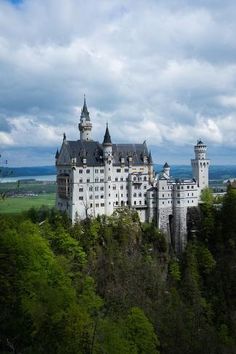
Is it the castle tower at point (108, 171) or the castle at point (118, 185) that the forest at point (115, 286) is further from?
the castle at point (118, 185)

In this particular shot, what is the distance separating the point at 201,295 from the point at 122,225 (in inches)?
640

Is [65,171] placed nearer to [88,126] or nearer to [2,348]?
[88,126]

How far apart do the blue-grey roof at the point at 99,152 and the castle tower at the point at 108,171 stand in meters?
1.03

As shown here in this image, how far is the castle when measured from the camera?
81.9 metres

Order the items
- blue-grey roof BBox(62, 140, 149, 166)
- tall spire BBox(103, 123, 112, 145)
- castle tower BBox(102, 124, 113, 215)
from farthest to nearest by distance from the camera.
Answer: tall spire BBox(103, 123, 112, 145)
castle tower BBox(102, 124, 113, 215)
blue-grey roof BBox(62, 140, 149, 166)

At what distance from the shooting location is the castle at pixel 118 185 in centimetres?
8188

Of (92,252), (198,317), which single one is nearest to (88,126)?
(92,252)

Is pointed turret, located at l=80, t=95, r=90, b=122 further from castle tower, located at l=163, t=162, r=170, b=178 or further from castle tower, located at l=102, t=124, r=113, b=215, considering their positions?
castle tower, located at l=163, t=162, r=170, b=178

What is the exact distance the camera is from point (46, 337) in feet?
121

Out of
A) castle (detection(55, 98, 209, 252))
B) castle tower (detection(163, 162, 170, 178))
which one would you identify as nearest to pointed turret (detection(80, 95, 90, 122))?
castle (detection(55, 98, 209, 252))

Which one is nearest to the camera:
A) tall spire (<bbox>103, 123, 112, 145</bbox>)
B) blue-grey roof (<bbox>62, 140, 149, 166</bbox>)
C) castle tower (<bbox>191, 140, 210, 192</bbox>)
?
blue-grey roof (<bbox>62, 140, 149, 166</bbox>)

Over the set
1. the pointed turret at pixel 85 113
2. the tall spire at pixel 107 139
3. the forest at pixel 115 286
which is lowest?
the forest at pixel 115 286

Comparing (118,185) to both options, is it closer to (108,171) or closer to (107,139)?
(108,171)

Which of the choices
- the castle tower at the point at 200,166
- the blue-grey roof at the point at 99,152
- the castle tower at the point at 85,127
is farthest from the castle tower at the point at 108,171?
the castle tower at the point at 200,166
